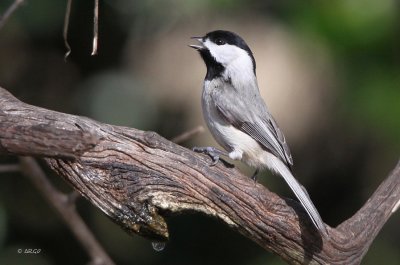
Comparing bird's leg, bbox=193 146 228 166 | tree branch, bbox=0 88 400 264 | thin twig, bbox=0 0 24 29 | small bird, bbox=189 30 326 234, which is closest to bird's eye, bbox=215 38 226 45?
small bird, bbox=189 30 326 234

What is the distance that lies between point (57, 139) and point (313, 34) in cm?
131

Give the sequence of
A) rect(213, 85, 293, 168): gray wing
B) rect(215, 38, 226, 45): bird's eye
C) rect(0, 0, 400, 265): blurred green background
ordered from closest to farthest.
Answer: rect(213, 85, 293, 168): gray wing < rect(215, 38, 226, 45): bird's eye < rect(0, 0, 400, 265): blurred green background

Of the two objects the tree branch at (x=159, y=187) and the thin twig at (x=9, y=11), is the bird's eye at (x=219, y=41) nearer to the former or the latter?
the tree branch at (x=159, y=187)

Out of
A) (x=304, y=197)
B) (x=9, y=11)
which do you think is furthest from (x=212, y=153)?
(x=9, y=11)

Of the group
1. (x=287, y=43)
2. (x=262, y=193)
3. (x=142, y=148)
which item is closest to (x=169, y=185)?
(x=142, y=148)

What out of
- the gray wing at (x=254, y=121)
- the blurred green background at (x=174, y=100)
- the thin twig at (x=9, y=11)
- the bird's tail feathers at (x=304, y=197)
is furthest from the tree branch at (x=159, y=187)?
the blurred green background at (x=174, y=100)

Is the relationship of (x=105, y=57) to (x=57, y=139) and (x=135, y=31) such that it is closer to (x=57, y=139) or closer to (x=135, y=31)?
(x=135, y=31)

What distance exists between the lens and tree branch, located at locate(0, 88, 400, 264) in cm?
218

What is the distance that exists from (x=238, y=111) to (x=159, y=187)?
2.55 feet

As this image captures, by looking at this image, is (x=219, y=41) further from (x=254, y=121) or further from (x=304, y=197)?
(x=304, y=197)

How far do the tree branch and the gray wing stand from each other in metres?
0.39

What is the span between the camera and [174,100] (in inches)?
148

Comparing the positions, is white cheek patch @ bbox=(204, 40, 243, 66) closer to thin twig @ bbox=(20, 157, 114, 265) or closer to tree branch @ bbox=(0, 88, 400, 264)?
tree branch @ bbox=(0, 88, 400, 264)

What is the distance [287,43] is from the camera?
329 centimetres
